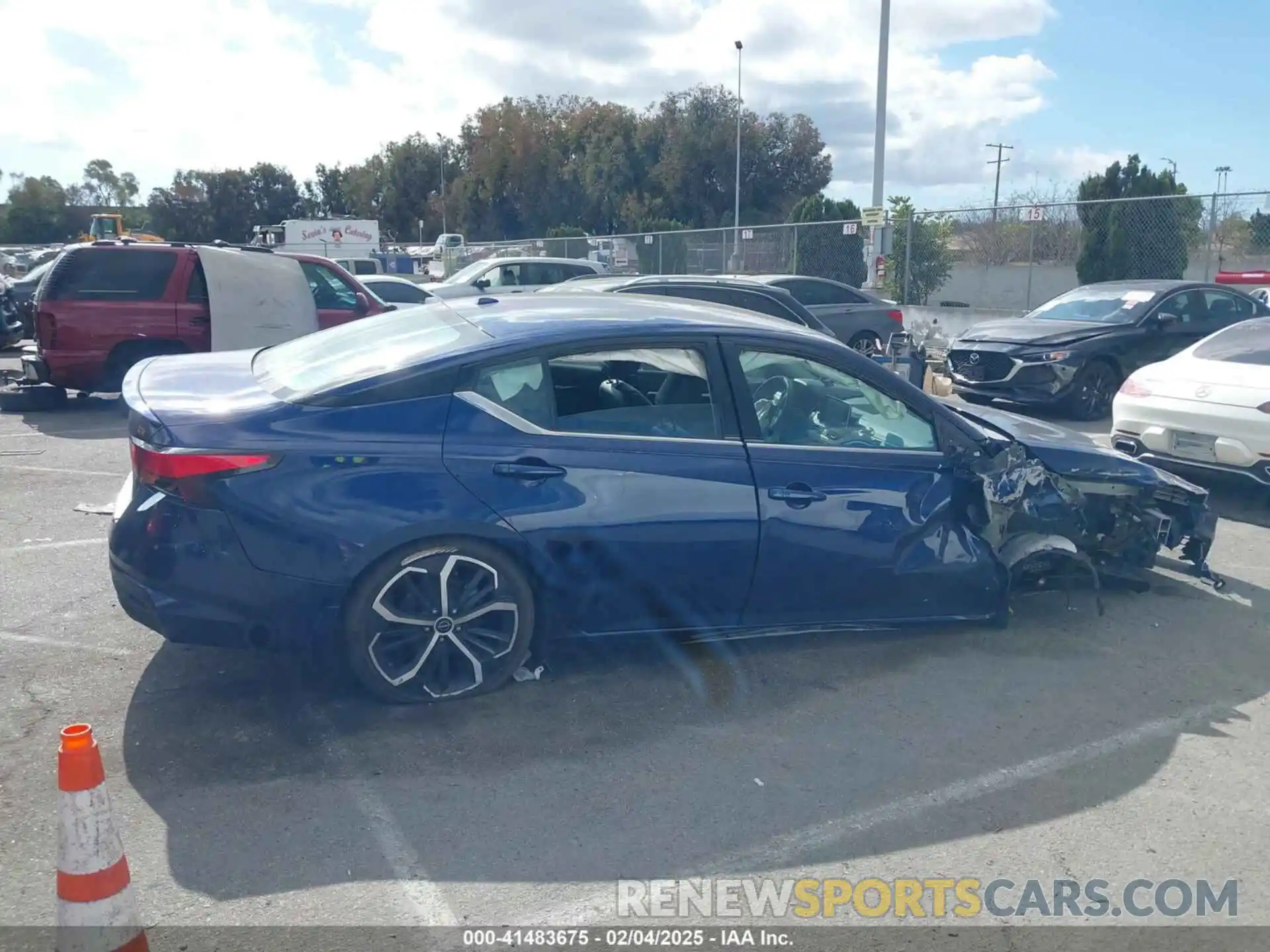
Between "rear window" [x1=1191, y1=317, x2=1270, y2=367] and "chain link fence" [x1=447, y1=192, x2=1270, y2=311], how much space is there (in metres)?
8.74

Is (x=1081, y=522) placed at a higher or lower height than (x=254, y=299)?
lower

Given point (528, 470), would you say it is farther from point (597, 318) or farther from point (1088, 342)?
point (1088, 342)

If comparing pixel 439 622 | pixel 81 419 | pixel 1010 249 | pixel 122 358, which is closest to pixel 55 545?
pixel 439 622

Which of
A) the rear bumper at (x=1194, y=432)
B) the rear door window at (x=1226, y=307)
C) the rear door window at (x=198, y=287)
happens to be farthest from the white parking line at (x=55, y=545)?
the rear door window at (x=1226, y=307)

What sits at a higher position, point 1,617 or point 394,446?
point 394,446

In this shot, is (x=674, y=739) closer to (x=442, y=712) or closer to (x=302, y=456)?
(x=442, y=712)

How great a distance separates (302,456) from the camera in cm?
409

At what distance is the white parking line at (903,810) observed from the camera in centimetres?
321

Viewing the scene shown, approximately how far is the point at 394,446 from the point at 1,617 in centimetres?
250

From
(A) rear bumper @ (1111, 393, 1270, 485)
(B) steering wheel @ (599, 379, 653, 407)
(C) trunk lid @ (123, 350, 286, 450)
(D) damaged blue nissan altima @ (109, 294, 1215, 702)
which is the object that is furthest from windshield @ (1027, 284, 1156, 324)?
(C) trunk lid @ (123, 350, 286, 450)

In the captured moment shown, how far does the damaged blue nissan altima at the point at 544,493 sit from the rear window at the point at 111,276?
6.64m

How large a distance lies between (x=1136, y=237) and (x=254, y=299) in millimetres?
15078

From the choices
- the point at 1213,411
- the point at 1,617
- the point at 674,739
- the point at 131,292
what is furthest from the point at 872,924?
the point at 131,292

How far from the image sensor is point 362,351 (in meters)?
4.82
